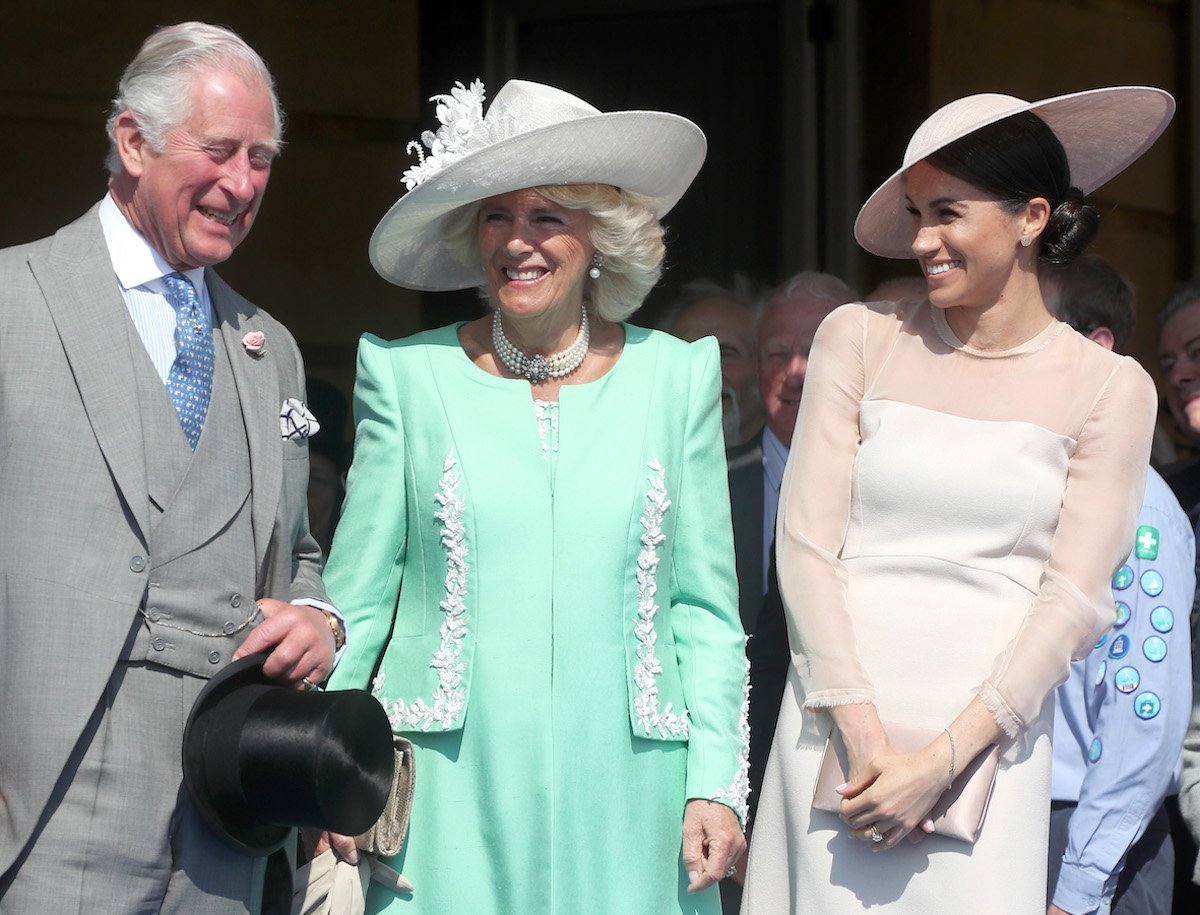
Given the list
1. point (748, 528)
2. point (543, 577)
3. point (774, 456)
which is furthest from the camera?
point (774, 456)

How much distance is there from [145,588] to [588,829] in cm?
93

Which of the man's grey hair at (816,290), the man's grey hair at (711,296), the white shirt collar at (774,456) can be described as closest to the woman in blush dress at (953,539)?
the white shirt collar at (774,456)

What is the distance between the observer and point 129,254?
9.52 ft

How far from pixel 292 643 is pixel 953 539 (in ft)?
3.72

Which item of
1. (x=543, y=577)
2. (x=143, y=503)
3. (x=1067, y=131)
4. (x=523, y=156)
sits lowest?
(x=543, y=577)

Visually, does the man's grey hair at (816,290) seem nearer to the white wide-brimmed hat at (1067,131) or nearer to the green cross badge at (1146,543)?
the white wide-brimmed hat at (1067,131)

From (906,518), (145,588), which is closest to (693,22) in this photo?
(906,518)

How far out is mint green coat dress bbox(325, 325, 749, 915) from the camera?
3145mm

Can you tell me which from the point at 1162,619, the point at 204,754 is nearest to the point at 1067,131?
the point at 1162,619

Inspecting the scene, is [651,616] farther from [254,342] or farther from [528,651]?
[254,342]

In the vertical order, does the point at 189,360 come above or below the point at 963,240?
below

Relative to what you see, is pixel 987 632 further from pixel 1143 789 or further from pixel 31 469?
pixel 31 469

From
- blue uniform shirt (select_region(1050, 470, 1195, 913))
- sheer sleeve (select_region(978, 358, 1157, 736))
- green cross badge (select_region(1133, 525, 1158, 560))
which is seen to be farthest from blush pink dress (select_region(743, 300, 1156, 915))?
green cross badge (select_region(1133, 525, 1158, 560))

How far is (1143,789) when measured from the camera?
11.2 ft
